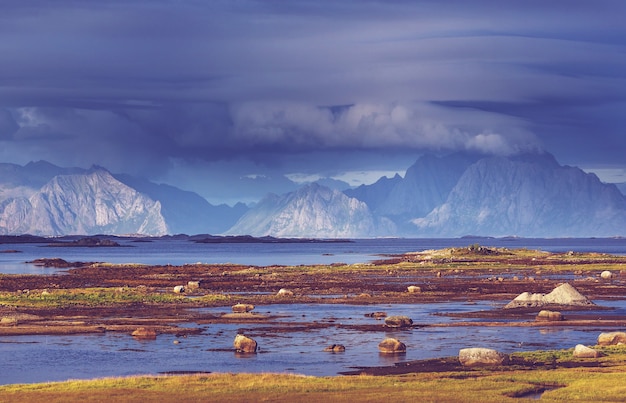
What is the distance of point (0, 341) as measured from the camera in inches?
3049

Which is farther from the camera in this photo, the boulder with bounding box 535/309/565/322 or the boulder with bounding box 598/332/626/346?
the boulder with bounding box 535/309/565/322

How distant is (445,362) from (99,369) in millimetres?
22696

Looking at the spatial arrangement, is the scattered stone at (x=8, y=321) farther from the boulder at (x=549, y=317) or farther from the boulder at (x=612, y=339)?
the boulder at (x=612, y=339)

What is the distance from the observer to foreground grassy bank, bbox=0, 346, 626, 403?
48.0 meters

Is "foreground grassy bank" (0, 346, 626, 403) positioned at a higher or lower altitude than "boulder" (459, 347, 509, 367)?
lower

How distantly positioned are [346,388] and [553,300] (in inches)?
2318

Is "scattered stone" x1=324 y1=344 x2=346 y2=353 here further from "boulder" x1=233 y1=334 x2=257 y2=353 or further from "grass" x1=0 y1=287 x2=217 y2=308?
"grass" x1=0 y1=287 x2=217 y2=308

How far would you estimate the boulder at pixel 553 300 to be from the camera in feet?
340

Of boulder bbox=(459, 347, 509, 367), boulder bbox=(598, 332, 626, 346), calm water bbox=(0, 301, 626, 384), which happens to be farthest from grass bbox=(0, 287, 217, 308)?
boulder bbox=(459, 347, 509, 367)

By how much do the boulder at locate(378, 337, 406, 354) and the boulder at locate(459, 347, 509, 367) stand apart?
7659mm

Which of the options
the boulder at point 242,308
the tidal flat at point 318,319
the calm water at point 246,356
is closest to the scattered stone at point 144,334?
the tidal flat at point 318,319

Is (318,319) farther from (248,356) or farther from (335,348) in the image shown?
(248,356)

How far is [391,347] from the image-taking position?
69312 millimetres

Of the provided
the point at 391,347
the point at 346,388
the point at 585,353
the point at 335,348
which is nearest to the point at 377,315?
the point at 335,348
